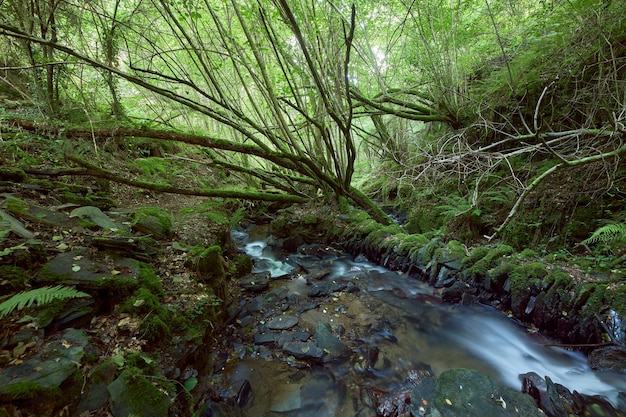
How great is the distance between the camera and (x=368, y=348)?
3.33 metres

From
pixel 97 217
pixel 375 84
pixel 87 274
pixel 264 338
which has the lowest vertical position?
pixel 264 338

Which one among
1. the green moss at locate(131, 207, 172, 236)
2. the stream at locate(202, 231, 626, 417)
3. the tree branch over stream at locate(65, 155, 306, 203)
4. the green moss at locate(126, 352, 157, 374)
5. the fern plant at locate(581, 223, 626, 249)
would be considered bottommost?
the stream at locate(202, 231, 626, 417)

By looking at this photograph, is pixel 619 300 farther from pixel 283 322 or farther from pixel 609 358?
pixel 283 322

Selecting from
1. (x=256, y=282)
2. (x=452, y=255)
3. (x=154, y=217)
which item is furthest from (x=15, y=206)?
(x=452, y=255)

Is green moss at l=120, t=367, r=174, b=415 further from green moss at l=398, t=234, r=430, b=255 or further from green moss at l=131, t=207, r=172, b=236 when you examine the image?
green moss at l=398, t=234, r=430, b=255

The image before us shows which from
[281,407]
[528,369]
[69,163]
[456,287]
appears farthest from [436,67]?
[69,163]

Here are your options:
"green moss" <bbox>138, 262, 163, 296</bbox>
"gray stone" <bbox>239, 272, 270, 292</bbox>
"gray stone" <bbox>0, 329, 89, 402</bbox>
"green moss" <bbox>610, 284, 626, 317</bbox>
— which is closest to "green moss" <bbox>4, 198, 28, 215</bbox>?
"green moss" <bbox>138, 262, 163, 296</bbox>

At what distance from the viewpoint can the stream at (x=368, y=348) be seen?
2.70 meters

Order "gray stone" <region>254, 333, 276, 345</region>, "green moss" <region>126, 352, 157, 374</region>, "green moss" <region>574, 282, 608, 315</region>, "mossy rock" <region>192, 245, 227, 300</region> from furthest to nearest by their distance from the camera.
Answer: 1. "mossy rock" <region>192, 245, 227, 300</region>
2. "gray stone" <region>254, 333, 276, 345</region>
3. "green moss" <region>574, 282, 608, 315</region>
4. "green moss" <region>126, 352, 157, 374</region>

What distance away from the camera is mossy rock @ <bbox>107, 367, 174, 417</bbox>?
184cm

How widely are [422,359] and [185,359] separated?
2.75 metres

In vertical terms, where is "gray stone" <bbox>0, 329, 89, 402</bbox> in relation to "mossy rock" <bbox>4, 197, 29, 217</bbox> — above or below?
below

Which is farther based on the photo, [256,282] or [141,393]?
[256,282]

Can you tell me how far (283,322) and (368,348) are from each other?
1188 mm
